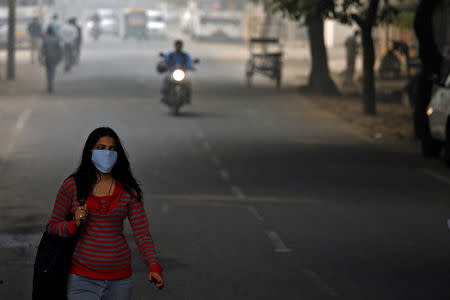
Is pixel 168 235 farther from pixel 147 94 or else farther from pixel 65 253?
pixel 147 94

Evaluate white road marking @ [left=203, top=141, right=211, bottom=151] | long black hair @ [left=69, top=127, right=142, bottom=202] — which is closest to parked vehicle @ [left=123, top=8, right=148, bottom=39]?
white road marking @ [left=203, top=141, right=211, bottom=151]

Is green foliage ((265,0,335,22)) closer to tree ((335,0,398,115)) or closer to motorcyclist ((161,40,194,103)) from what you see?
tree ((335,0,398,115))

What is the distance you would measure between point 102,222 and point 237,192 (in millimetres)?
9544

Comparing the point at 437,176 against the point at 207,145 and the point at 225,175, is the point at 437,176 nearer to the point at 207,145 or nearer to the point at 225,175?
the point at 225,175

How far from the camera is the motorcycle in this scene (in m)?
27.4

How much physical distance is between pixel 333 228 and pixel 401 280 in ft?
9.28

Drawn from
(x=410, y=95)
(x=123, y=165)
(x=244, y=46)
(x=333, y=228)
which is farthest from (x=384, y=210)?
(x=244, y=46)

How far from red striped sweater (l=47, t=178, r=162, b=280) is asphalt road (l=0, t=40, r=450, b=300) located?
3.22 metres

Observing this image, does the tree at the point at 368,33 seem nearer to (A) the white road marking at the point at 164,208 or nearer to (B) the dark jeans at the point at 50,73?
(B) the dark jeans at the point at 50,73

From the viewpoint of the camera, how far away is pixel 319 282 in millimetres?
9836

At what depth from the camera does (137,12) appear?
274 ft

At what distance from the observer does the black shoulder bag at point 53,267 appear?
589 centimetres

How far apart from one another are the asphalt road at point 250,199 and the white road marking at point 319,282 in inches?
0.7

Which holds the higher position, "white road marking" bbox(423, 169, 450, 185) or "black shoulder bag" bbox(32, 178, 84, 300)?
"black shoulder bag" bbox(32, 178, 84, 300)
